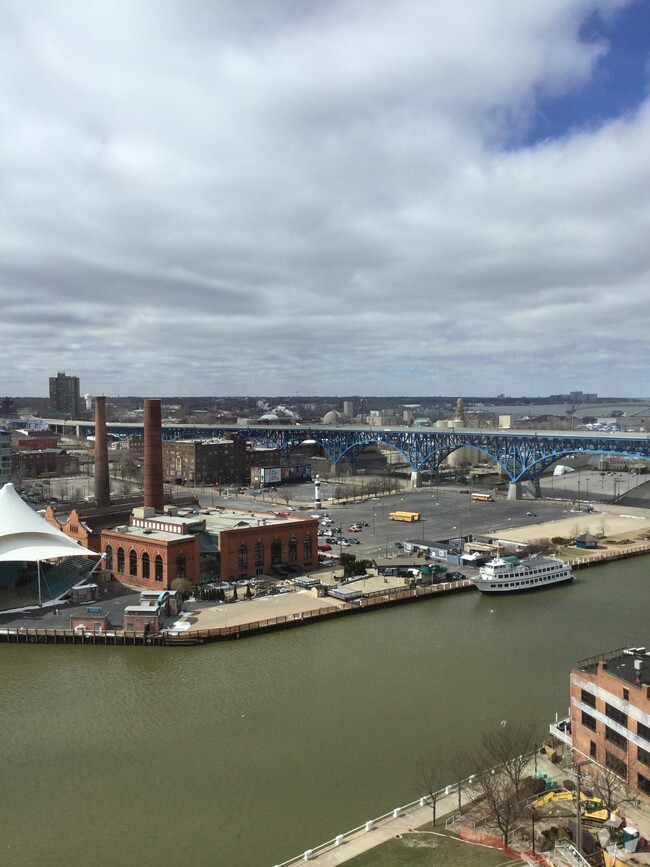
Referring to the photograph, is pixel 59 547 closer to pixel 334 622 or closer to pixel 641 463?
pixel 334 622

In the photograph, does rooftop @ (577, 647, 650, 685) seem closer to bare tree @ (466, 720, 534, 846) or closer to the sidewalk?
bare tree @ (466, 720, 534, 846)

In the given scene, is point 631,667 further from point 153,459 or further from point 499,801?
point 153,459

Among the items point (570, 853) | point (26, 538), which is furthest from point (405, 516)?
point (570, 853)

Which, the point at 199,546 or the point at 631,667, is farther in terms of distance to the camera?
the point at 199,546

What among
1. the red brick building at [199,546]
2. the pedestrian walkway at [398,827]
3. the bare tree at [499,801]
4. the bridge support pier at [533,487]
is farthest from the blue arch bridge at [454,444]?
the pedestrian walkway at [398,827]

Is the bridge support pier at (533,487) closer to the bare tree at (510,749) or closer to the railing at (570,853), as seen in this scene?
the bare tree at (510,749)

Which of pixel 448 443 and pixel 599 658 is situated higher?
pixel 448 443

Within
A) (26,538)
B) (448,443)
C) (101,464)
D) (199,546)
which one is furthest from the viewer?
(448,443)

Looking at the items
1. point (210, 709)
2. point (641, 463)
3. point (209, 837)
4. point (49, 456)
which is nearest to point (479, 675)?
point (210, 709)
